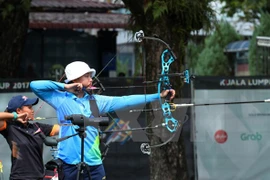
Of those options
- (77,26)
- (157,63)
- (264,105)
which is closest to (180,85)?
(157,63)

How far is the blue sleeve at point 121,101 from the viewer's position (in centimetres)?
674

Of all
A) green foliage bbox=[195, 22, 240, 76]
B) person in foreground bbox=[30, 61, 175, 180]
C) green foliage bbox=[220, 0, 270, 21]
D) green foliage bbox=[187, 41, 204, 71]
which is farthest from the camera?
A: green foliage bbox=[195, 22, 240, 76]

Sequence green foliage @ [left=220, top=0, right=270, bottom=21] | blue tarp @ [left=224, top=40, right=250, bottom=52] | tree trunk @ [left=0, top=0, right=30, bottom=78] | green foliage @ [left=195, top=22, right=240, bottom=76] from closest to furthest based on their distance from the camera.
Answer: tree trunk @ [left=0, top=0, right=30, bottom=78], green foliage @ [left=220, top=0, right=270, bottom=21], blue tarp @ [left=224, top=40, right=250, bottom=52], green foliage @ [left=195, top=22, right=240, bottom=76]

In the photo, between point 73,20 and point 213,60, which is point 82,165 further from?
point 213,60

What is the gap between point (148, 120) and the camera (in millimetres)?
9344

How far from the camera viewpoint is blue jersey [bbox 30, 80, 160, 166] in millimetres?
6523

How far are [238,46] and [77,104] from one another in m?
23.9

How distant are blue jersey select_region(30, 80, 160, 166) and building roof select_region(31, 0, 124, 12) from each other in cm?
825

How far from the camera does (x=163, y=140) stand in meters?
9.30

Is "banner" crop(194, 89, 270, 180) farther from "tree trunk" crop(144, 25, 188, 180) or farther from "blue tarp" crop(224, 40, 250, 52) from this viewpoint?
"blue tarp" crop(224, 40, 250, 52)

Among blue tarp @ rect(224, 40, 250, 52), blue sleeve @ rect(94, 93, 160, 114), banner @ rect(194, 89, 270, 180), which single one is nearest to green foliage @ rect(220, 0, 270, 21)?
blue tarp @ rect(224, 40, 250, 52)

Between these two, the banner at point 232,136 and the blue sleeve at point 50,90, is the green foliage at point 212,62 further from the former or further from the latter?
the blue sleeve at point 50,90

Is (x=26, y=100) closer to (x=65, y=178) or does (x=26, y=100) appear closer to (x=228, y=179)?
(x=65, y=178)

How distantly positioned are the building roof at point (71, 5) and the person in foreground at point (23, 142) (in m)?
8.04
